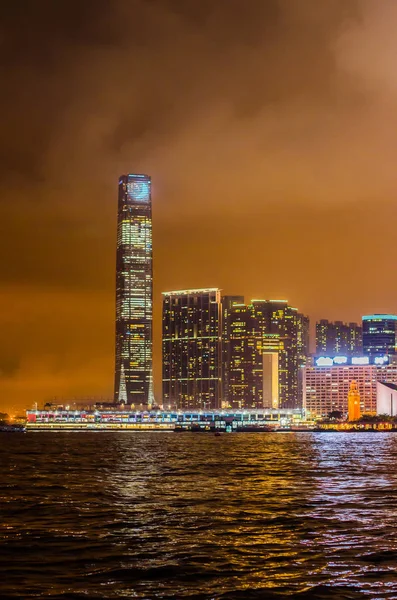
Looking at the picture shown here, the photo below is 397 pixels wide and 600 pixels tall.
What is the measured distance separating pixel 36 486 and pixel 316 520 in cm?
2534

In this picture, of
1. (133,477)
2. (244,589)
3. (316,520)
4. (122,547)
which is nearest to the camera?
(244,589)

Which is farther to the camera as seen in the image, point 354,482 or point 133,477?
point 133,477

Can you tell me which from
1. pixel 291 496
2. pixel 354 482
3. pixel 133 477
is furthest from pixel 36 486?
pixel 354 482

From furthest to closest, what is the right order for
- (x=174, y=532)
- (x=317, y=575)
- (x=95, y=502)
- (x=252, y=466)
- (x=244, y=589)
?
(x=252, y=466) → (x=95, y=502) → (x=174, y=532) → (x=317, y=575) → (x=244, y=589)

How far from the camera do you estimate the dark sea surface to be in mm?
27828

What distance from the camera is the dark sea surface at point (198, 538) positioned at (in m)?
27.8

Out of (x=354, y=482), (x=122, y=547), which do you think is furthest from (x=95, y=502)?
(x=354, y=482)

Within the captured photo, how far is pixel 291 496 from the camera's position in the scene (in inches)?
2133

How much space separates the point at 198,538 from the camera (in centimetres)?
3678

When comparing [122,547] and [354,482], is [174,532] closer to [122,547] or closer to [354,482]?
[122,547]

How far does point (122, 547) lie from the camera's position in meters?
34.8

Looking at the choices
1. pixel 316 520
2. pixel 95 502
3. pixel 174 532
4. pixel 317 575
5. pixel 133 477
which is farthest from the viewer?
pixel 133 477

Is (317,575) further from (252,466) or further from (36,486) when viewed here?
(252,466)

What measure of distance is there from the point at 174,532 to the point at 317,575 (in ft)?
34.2
